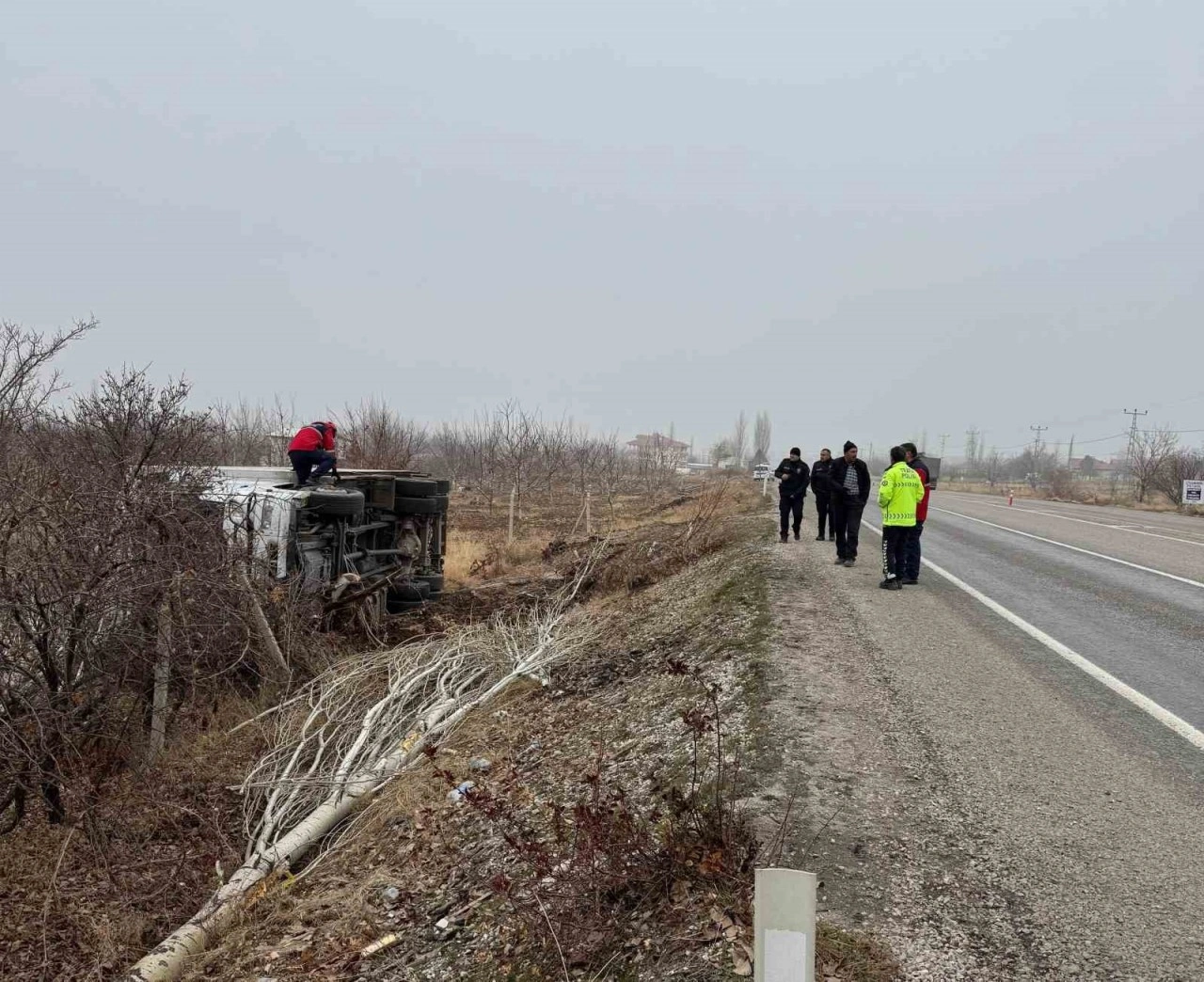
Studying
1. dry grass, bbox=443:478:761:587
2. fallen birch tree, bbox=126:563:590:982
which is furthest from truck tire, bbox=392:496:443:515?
dry grass, bbox=443:478:761:587

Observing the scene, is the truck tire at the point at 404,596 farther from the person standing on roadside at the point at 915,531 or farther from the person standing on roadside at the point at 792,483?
the person standing on roadside at the point at 915,531

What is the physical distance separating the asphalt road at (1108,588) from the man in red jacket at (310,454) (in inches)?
309

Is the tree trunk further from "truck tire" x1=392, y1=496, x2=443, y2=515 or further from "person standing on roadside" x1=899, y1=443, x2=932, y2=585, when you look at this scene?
"person standing on roadside" x1=899, y1=443, x2=932, y2=585

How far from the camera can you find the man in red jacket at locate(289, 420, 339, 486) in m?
10.4

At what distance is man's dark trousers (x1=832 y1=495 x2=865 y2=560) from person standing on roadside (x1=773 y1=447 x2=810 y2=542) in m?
1.57

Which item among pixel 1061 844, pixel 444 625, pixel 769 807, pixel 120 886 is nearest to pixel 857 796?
pixel 769 807

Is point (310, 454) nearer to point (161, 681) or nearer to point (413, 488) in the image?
point (413, 488)

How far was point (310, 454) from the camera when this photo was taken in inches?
409

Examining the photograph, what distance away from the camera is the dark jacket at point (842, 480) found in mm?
11203

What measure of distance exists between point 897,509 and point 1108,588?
9.40 feet

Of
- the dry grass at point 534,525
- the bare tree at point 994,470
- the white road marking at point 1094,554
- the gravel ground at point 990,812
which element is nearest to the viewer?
the gravel ground at point 990,812

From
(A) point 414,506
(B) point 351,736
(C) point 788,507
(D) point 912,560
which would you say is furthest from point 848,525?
(B) point 351,736

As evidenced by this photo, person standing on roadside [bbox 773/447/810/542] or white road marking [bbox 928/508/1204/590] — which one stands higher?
person standing on roadside [bbox 773/447/810/542]

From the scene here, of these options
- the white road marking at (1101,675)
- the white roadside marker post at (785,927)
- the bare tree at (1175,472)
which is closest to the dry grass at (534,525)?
the white road marking at (1101,675)
